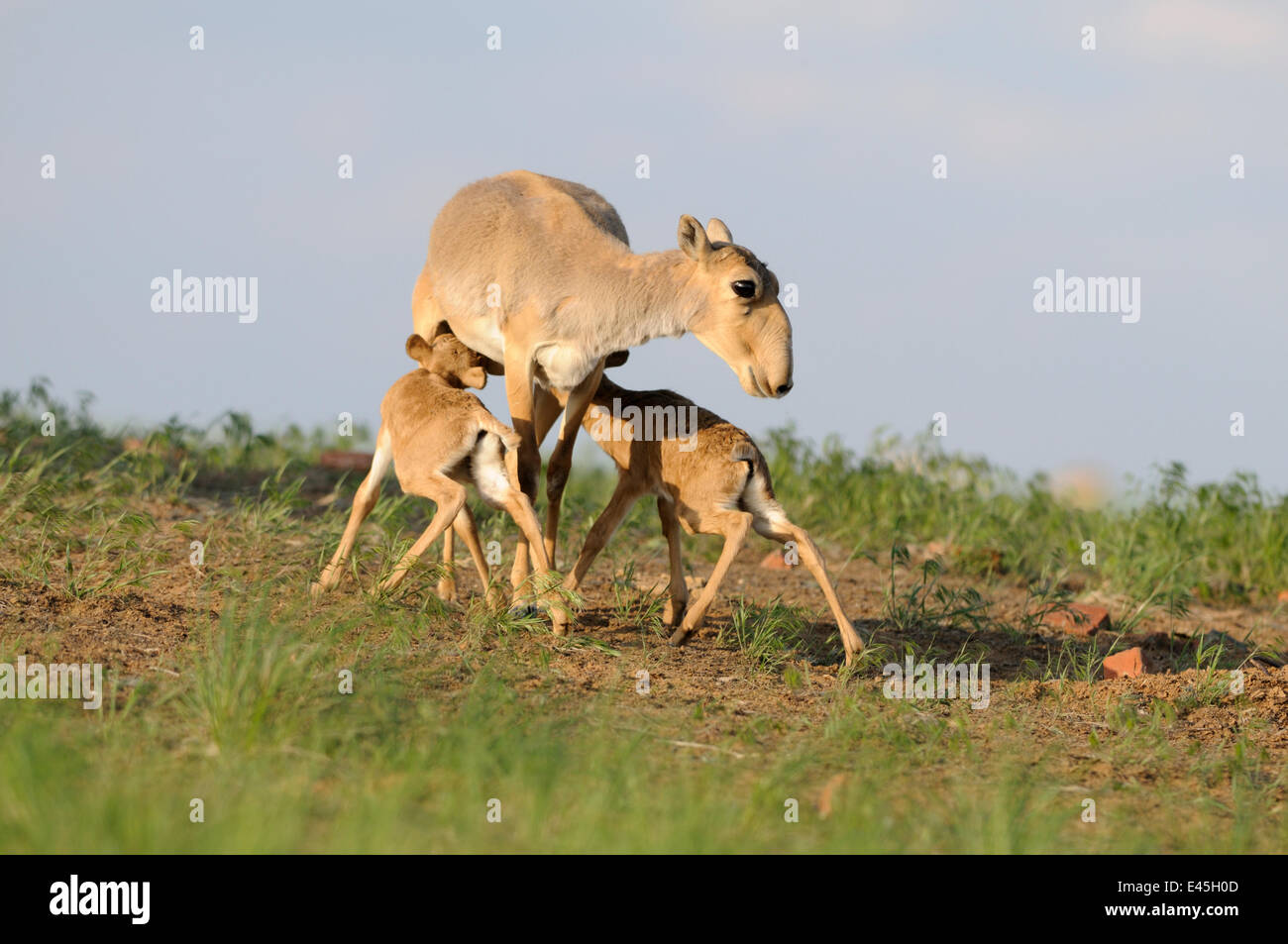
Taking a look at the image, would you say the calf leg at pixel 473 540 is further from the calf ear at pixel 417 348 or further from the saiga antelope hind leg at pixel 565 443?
the calf ear at pixel 417 348

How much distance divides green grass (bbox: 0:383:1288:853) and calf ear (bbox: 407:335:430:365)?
1.19 meters

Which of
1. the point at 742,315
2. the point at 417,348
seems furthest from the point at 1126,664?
the point at 417,348

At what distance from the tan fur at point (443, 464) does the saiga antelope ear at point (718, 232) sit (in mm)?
1732

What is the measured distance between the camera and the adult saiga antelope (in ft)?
24.6

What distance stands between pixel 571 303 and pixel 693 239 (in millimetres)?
790

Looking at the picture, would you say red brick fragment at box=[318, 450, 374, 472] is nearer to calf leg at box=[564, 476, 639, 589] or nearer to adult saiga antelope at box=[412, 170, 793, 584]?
adult saiga antelope at box=[412, 170, 793, 584]

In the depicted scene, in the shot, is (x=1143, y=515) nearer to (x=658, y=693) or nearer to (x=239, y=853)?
(x=658, y=693)

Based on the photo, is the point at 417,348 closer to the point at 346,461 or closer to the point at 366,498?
the point at 366,498

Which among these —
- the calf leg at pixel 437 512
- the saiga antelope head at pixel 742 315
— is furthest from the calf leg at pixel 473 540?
the saiga antelope head at pixel 742 315

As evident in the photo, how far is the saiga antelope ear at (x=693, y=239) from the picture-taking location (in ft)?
25.0

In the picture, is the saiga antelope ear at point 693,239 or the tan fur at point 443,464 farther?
the saiga antelope ear at point 693,239

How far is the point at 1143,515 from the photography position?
484 inches

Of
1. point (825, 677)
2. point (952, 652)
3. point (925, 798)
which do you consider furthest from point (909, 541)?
point (925, 798)
